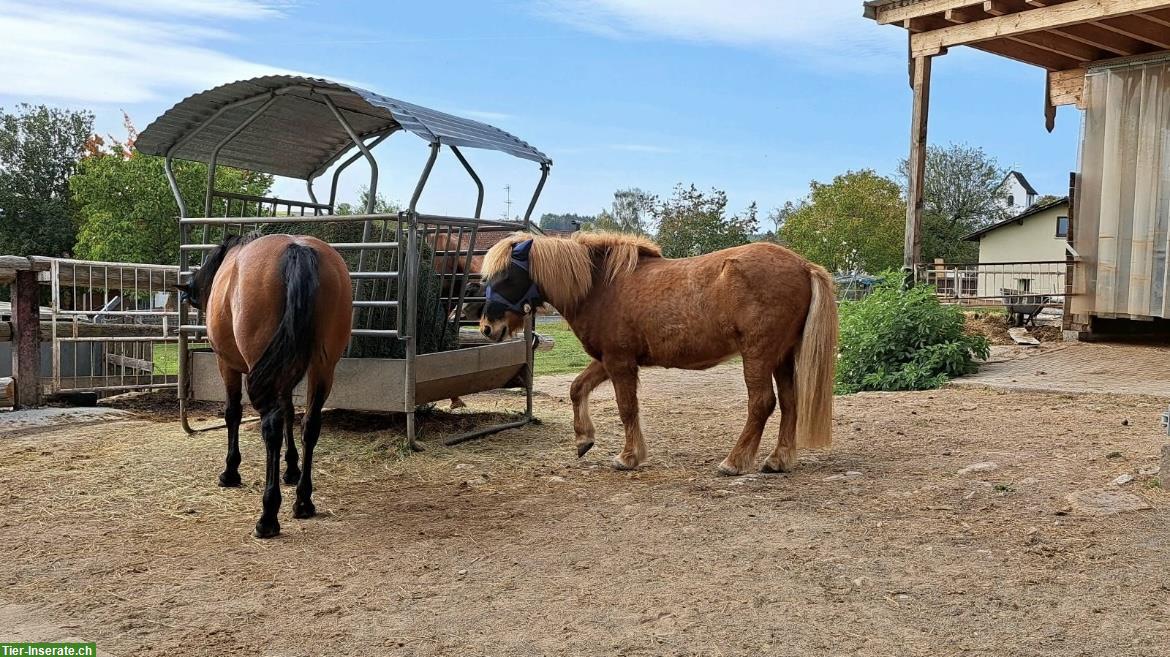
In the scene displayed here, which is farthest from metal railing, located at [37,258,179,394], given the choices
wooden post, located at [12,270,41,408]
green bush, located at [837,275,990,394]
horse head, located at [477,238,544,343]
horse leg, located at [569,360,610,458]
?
green bush, located at [837,275,990,394]

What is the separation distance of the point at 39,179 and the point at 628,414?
4495 cm

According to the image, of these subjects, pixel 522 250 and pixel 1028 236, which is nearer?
pixel 522 250

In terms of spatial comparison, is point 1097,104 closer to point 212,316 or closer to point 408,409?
point 408,409

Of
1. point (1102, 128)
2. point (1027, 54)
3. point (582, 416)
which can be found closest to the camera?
point (582, 416)

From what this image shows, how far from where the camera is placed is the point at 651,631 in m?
2.90

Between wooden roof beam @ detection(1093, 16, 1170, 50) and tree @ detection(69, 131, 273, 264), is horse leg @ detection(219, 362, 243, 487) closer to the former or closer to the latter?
wooden roof beam @ detection(1093, 16, 1170, 50)

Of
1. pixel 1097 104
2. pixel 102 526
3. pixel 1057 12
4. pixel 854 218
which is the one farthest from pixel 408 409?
pixel 854 218

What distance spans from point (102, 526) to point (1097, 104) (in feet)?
41.5

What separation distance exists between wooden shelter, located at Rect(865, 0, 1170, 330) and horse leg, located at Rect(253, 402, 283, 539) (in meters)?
9.35

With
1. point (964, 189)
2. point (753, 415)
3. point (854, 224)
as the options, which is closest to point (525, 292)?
point (753, 415)

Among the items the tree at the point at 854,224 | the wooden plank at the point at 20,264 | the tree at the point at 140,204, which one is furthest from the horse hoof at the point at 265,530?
the tree at the point at 854,224

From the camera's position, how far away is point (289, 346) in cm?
418

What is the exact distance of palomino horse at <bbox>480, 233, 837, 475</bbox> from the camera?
16.9 feet

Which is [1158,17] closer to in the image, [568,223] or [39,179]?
[568,223]
